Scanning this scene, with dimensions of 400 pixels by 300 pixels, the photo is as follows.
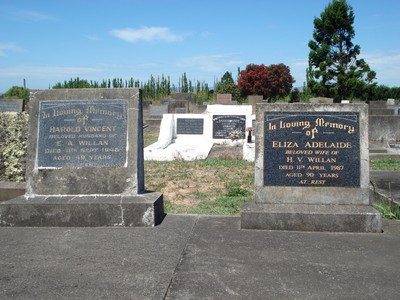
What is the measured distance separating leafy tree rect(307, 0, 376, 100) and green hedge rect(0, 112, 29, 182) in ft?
101

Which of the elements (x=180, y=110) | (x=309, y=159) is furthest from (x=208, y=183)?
(x=180, y=110)

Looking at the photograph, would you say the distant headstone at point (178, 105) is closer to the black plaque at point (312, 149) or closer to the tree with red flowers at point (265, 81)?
the black plaque at point (312, 149)

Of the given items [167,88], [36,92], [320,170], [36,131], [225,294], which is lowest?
[225,294]

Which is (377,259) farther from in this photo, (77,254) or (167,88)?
(167,88)

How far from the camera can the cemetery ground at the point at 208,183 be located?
607 cm

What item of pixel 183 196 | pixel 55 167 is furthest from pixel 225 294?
pixel 183 196

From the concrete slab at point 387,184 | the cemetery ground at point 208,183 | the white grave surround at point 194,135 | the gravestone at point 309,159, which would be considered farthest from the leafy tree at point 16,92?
the gravestone at point 309,159

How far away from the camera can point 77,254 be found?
364 cm

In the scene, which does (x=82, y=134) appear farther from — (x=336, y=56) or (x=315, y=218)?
(x=336, y=56)

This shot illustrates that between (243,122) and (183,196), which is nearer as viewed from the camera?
(183,196)

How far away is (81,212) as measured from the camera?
445cm

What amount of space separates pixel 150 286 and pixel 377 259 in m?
1.93

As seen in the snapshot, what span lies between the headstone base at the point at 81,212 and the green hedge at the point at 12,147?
1709 mm

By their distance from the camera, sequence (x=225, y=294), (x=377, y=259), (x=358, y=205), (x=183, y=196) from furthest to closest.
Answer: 1. (x=183, y=196)
2. (x=358, y=205)
3. (x=377, y=259)
4. (x=225, y=294)
